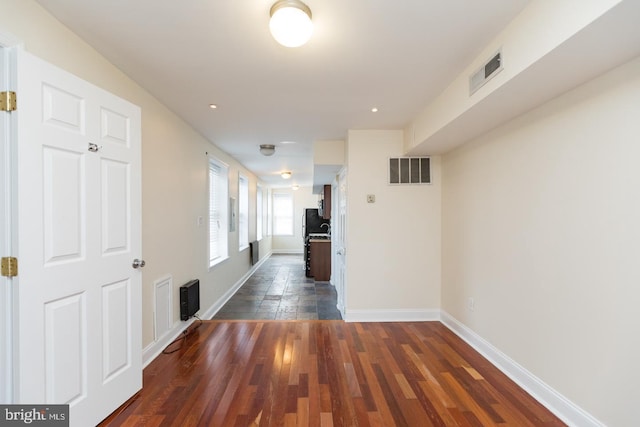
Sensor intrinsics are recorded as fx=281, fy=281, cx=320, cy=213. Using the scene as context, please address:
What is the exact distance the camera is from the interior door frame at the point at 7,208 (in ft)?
4.37

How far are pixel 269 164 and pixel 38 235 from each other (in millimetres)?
4530

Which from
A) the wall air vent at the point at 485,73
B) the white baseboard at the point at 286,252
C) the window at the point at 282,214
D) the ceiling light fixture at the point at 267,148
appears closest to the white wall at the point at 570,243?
the wall air vent at the point at 485,73

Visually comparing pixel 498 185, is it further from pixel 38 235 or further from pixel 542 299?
pixel 38 235

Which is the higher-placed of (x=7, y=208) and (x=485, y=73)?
(x=485, y=73)

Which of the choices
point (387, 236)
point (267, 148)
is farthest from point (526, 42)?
point (267, 148)

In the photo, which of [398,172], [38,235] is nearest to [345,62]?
[398,172]

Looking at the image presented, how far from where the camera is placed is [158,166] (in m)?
2.68

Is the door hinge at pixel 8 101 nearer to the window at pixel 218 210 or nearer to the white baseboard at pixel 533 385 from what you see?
the window at pixel 218 210

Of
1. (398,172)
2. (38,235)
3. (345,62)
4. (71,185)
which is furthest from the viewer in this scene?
(398,172)

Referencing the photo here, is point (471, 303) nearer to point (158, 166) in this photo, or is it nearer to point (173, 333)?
point (173, 333)

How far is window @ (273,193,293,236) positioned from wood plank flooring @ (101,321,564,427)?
734 centimetres

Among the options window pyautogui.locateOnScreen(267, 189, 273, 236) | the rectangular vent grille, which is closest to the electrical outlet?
the rectangular vent grille

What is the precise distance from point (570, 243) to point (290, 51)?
218cm

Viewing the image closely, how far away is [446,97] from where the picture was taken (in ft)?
7.85
